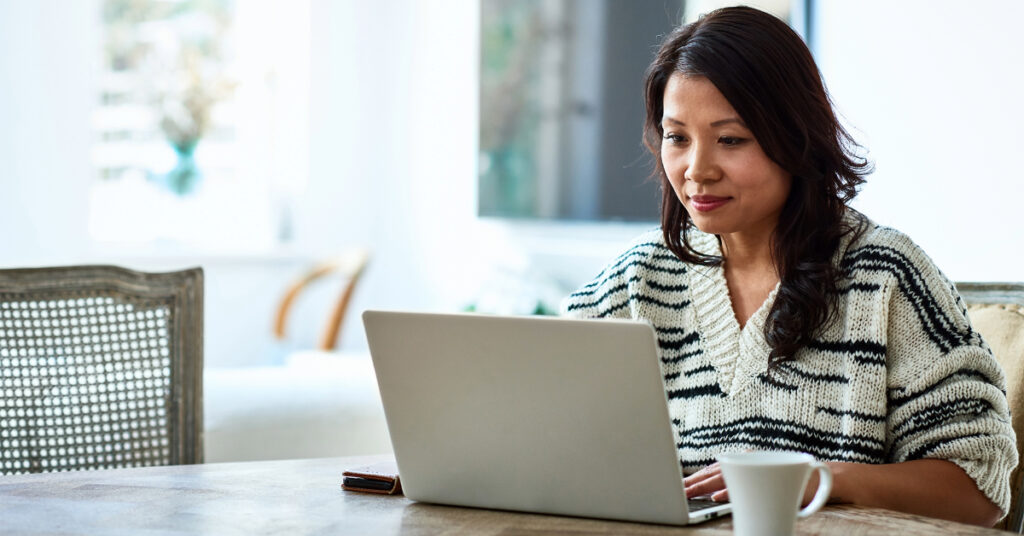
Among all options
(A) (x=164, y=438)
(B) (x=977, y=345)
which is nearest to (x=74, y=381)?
(A) (x=164, y=438)

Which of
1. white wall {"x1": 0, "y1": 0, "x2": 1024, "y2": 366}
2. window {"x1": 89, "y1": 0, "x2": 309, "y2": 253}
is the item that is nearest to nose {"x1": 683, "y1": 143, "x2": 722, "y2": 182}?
white wall {"x1": 0, "y1": 0, "x2": 1024, "y2": 366}

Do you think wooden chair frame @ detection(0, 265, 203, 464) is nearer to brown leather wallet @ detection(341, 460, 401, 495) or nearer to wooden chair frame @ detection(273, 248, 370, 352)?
brown leather wallet @ detection(341, 460, 401, 495)

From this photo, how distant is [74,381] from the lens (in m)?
1.65

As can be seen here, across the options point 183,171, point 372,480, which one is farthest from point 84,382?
point 183,171

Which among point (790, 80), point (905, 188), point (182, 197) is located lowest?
point (182, 197)

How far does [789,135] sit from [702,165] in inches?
4.3

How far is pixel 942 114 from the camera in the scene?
2141mm

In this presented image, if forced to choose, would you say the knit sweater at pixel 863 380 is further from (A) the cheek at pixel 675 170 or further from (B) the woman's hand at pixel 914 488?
(A) the cheek at pixel 675 170

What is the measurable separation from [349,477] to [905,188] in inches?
58.1

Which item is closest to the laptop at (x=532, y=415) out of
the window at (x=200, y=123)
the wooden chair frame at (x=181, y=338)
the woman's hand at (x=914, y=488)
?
the woman's hand at (x=914, y=488)

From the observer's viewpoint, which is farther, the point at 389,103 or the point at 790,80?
the point at 389,103

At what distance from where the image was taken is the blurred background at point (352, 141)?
10.5 ft

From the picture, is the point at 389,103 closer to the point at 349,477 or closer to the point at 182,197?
the point at 182,197

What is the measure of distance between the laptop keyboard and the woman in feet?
0.60
